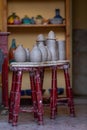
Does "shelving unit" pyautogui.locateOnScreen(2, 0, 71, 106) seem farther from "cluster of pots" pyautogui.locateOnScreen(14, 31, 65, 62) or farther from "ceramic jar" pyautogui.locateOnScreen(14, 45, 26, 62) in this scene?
"ceramic jar" pyautogui.locateOnScreen(14, 45, 26, 62)

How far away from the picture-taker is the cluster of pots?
400 cm

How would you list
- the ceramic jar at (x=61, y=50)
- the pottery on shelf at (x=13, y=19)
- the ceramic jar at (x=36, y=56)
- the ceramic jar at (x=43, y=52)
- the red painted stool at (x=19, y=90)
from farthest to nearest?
1. the pottery on shelf at (x=13, y=19)
2. the ceramic jar at (x=61, y=50)
3. the ceramic jar at (x=43, y=52)
4. the ceramic jar at (x=36, y=56)
5. the red painted stool at (x=19, y=90)

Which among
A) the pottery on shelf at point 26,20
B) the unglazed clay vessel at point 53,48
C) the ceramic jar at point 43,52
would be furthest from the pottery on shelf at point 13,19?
the ceramic jar at point 43,52

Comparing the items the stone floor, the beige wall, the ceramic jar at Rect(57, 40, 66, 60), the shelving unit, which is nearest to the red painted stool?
the stone floor

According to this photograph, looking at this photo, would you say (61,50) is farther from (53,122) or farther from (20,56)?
(53,122)

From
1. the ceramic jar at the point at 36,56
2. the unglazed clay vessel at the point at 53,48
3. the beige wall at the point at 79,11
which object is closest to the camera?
the ceramic jar at the point at 36,56

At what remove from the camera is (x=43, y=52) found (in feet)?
13.5

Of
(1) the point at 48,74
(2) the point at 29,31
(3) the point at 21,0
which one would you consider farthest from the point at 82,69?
(3) the point at 21,0

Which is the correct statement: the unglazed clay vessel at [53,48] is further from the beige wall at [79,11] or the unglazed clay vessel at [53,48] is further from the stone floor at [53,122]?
the beige wall at [79,11]

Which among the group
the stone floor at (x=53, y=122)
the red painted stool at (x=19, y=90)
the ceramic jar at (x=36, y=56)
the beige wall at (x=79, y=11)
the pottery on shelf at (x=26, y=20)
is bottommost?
the stone floor at (x=53, y=122)

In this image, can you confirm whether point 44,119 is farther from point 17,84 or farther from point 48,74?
point 48,74

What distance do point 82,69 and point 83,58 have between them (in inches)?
7.6

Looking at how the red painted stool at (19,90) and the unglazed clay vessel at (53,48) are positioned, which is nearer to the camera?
the red painted stool at (19,90)

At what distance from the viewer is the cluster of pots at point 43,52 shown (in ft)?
13.1
